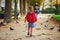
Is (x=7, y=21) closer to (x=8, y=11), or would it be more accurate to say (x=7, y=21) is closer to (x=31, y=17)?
(x=8, y=11)

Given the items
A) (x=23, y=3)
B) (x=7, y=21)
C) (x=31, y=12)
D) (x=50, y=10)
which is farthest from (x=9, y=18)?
(x=50, y=10)

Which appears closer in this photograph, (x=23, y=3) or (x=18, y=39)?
(x=18, y=39)

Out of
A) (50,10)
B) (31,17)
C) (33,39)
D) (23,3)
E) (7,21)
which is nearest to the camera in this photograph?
(33,39)

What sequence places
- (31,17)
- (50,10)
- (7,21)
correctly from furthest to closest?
(50,10) < (7,21) < (31,17)

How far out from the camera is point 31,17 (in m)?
13.3

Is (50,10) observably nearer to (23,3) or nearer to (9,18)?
(23,3)

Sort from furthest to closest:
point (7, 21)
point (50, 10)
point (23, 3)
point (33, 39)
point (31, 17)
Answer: point (50, 10)
point (23, 3)
point (7, 21)
point (31, 17)
point (33, 39)

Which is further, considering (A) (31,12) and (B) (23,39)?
(A) (31,12)

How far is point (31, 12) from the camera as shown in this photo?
43.7ft

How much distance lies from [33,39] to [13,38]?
48.4 inches

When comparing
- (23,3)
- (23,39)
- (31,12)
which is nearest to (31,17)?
(31,12)

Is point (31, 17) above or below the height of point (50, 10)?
above

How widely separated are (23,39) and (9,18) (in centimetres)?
1301

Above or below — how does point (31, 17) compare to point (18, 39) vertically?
above
